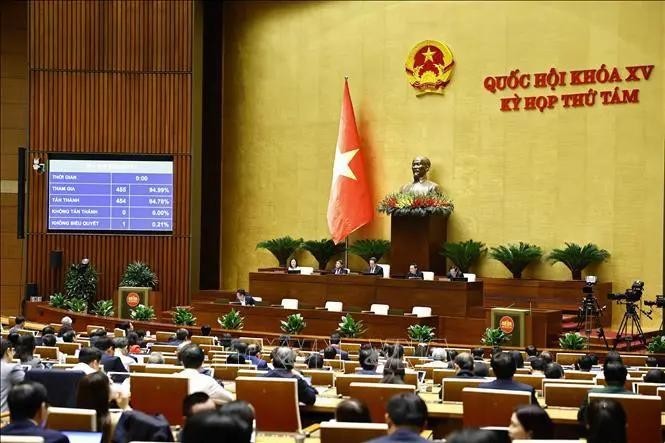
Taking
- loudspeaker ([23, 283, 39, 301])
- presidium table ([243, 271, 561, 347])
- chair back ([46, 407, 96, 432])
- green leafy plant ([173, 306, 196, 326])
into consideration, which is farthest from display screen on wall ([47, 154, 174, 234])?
chair back ([46, 407, 96, 432])

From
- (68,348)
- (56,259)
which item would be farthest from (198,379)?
(56,259)

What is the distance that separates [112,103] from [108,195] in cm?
202

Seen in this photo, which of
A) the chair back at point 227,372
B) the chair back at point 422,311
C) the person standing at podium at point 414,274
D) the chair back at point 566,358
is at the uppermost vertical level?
the person standing at podium at point 414,274

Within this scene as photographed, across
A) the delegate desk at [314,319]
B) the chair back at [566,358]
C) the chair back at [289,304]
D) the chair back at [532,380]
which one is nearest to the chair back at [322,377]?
the chair back at [532,380]

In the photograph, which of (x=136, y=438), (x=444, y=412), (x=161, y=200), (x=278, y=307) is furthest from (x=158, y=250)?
(x=136, y=438)

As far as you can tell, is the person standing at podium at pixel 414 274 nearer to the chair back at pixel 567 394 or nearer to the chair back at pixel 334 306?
the chair back at pixel 334 306

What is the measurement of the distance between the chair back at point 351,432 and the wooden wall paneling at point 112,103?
16074 mm

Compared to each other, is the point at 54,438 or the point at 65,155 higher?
the point at 65,155

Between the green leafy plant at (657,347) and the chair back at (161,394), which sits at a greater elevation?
the chair back at (161,394)

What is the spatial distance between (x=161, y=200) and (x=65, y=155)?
2142mm

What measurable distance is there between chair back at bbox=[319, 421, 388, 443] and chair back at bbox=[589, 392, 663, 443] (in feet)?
6.03

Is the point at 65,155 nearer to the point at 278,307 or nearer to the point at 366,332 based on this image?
the point at 278,307

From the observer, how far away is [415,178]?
19188 mm

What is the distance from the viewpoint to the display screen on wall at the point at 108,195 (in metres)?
19.9
